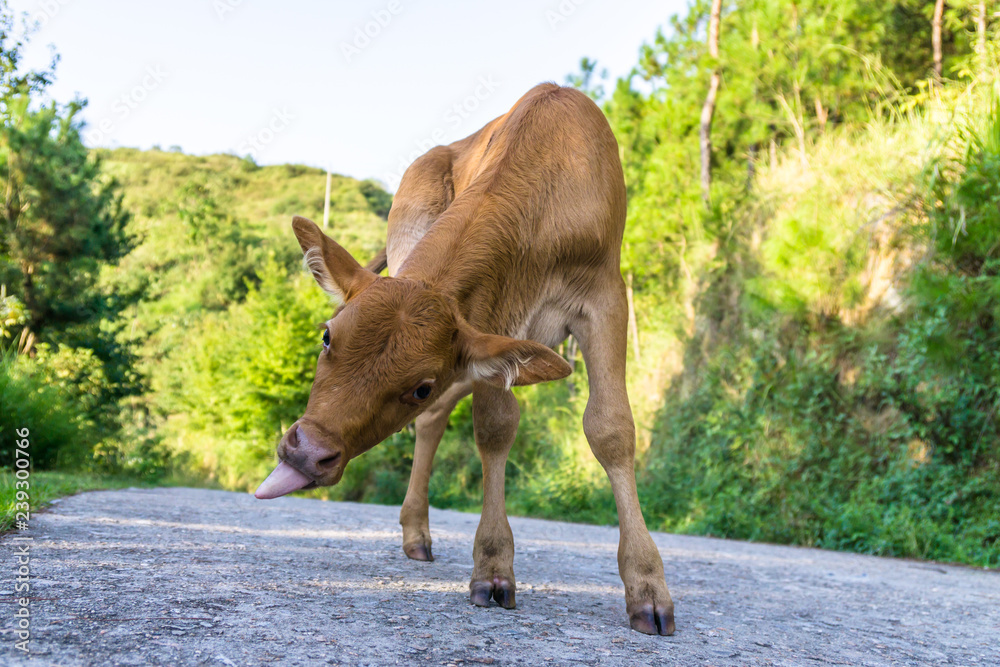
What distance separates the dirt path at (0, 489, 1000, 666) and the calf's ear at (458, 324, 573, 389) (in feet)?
3.23

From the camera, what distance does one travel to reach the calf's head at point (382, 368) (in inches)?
96.7

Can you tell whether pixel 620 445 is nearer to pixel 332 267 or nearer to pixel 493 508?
pixel 493 508

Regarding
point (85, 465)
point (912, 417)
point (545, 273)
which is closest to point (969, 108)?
point (912, 417)

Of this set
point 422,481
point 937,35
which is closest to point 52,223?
point 422,481

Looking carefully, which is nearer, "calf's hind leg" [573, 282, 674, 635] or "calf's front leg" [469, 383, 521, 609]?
"calf's hind leg" [573, 282, 674, 635]

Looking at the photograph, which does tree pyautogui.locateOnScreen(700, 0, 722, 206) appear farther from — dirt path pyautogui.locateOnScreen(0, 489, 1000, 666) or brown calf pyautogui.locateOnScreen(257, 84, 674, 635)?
brown calf pyautogui.locateOnScreen(257, 84, 674, 635)

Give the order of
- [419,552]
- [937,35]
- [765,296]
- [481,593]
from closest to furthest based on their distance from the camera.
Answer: [481,593], [419,552], [765,296], [937,35]

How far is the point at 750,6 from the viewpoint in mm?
16203

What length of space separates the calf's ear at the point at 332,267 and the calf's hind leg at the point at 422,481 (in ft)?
4.35

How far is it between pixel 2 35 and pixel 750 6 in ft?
51.2

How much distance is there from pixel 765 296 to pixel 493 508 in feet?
34.8

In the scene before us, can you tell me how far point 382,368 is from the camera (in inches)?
104

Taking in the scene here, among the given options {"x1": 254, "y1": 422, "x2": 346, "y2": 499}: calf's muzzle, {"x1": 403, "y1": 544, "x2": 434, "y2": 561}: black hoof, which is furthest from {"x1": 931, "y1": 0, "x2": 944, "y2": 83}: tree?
{"x1": 254, "y1": 422, "x2": 346, "y2": 499}: calf's muzzle

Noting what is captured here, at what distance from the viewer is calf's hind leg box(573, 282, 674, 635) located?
3.24 m
